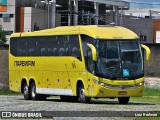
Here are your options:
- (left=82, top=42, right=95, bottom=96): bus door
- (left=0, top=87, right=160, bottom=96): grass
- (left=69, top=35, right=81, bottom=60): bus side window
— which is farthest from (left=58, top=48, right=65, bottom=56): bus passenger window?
(left=0, top=87, right=160, bottom=96): grass

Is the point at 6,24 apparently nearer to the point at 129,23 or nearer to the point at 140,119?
the point at 129,23

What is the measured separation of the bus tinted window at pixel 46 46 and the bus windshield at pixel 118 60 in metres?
1.48

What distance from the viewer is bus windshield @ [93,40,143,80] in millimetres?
29891

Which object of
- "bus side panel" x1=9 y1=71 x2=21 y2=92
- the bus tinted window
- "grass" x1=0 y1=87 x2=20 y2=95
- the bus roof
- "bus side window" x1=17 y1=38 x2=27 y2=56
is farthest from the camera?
"grass" x1=0 y1=87 x2=20 y2=95

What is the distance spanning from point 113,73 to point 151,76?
84.8ft

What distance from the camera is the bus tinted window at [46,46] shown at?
104 feet

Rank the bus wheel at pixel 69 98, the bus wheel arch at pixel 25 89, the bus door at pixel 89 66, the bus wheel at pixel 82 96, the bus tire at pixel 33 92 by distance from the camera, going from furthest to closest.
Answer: the bus wheel arch at pixel 25 89
the bus tire at pixel 33 92
the bus wheel at pixel 69 98
the bus wheel at pixel 82 96
the bus door at pixel 89 66

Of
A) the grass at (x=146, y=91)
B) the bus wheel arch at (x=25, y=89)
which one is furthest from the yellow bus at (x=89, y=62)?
the grass at (x=146, y=91)

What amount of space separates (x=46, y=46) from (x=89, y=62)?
4758mm

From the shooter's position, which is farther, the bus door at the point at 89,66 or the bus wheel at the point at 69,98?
the bus wheel at the point at 69,98

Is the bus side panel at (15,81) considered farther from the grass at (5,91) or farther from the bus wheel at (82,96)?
the grass at (5,91)

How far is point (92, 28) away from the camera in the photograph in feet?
101

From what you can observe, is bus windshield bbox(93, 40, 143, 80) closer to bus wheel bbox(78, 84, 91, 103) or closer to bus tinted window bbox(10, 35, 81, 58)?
bus tinted window bbox(10, 35, 81, 58)

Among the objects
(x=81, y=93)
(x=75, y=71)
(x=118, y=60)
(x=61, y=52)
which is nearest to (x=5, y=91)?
(x=61, y=52)
